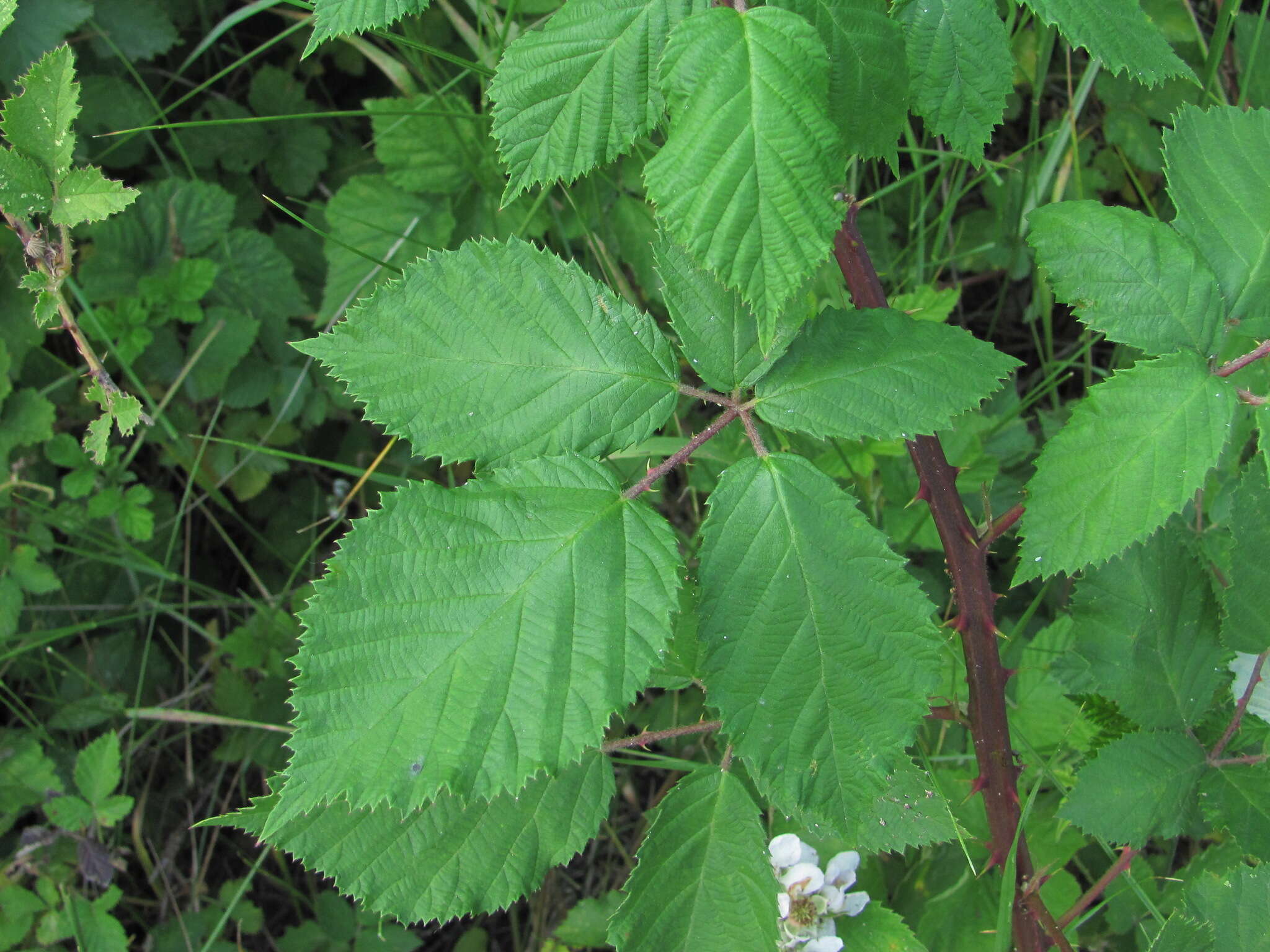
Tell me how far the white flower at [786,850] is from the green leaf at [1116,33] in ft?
3.90

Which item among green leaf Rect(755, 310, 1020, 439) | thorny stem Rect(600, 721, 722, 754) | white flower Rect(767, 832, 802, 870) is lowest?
white flower Rect(767, 832, 802, 870)

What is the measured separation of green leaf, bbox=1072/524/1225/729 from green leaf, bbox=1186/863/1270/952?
229mm

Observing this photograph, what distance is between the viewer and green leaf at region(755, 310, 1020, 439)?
3.84 ft

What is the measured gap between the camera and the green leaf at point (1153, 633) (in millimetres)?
1484

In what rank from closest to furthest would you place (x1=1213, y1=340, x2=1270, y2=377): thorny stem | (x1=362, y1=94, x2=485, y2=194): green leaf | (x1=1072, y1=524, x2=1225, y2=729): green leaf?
1. (x1=1213, y1=340, x2=1270, y2=377): thorny stem
2. (x1=1072, y1=524, x2=1225, y2=729): green leaf
3. (x1=362, y1=94, x2=485, y2=194): green leaf

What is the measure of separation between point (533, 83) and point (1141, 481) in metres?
0.91

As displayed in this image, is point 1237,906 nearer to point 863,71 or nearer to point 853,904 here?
point 853,904

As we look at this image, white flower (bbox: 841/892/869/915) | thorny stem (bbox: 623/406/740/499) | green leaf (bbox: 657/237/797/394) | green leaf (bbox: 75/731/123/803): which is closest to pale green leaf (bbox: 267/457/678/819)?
thorny stem (bbox: 623/406/740/499)

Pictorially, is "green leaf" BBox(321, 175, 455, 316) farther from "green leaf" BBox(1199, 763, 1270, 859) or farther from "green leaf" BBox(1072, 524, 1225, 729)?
"green leaf" BBox(1199, 763, 1270, 859)

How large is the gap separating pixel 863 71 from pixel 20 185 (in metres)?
1.26

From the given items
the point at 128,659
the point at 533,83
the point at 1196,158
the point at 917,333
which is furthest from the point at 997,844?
the point at 128,659

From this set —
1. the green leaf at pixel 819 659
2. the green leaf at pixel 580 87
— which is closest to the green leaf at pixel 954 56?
the green leaf at pixel 580 87

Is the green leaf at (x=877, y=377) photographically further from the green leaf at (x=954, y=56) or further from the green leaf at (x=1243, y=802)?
the green leaf at (x=1243, y=802)

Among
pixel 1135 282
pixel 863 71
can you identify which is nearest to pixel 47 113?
pixel 863 71
